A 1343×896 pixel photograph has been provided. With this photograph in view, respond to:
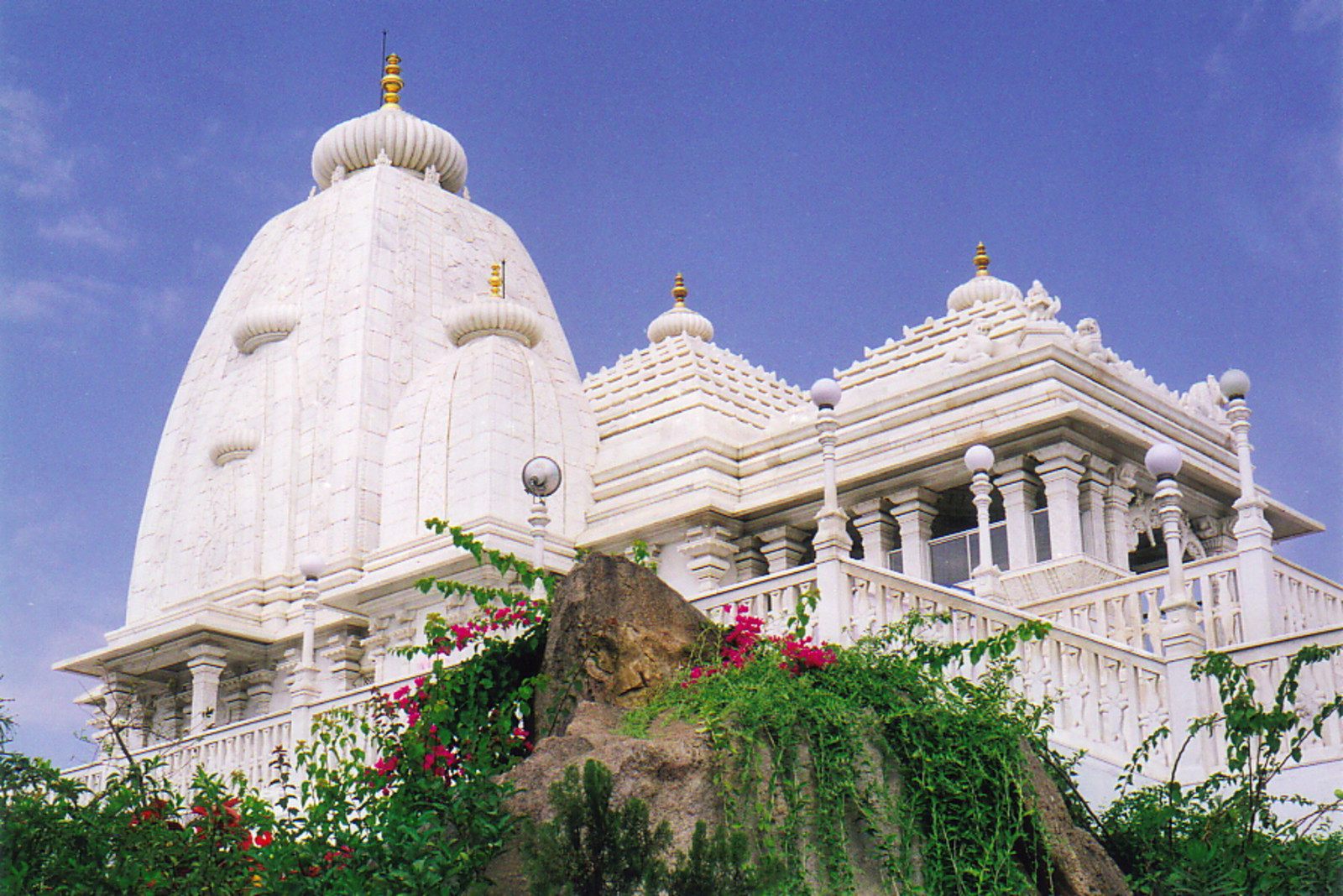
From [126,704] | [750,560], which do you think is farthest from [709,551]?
[126,704]

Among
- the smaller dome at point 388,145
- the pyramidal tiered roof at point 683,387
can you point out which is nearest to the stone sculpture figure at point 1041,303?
the pyramidal tiered roof at point 683,387

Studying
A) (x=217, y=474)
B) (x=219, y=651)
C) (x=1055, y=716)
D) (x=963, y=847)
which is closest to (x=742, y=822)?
(x=963, y=847)

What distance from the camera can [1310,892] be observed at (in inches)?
409

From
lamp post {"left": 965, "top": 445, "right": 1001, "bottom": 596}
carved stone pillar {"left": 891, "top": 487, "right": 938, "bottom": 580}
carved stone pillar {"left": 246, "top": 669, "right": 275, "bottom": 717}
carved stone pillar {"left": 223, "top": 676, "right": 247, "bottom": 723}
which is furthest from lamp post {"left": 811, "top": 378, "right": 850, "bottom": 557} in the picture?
carved stone pillar {"left": 223, "top": 676, "right": 247, "bottom": 723}

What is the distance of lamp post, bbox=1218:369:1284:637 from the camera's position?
1468 cm

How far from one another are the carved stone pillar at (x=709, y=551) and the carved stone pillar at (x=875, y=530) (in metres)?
1.77

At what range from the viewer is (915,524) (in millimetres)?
22031

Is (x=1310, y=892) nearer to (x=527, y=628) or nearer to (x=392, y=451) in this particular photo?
(x=527, y=628)

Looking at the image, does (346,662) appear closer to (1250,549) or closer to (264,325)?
(264,325)

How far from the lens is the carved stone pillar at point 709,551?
75.9 feet

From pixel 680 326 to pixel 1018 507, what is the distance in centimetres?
1138

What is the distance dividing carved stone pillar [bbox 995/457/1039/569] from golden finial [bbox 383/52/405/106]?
17.7m

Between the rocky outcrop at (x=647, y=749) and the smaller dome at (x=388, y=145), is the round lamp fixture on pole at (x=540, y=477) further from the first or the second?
the smaller dome at (x=388, y=145)

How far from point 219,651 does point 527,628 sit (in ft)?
45.5
